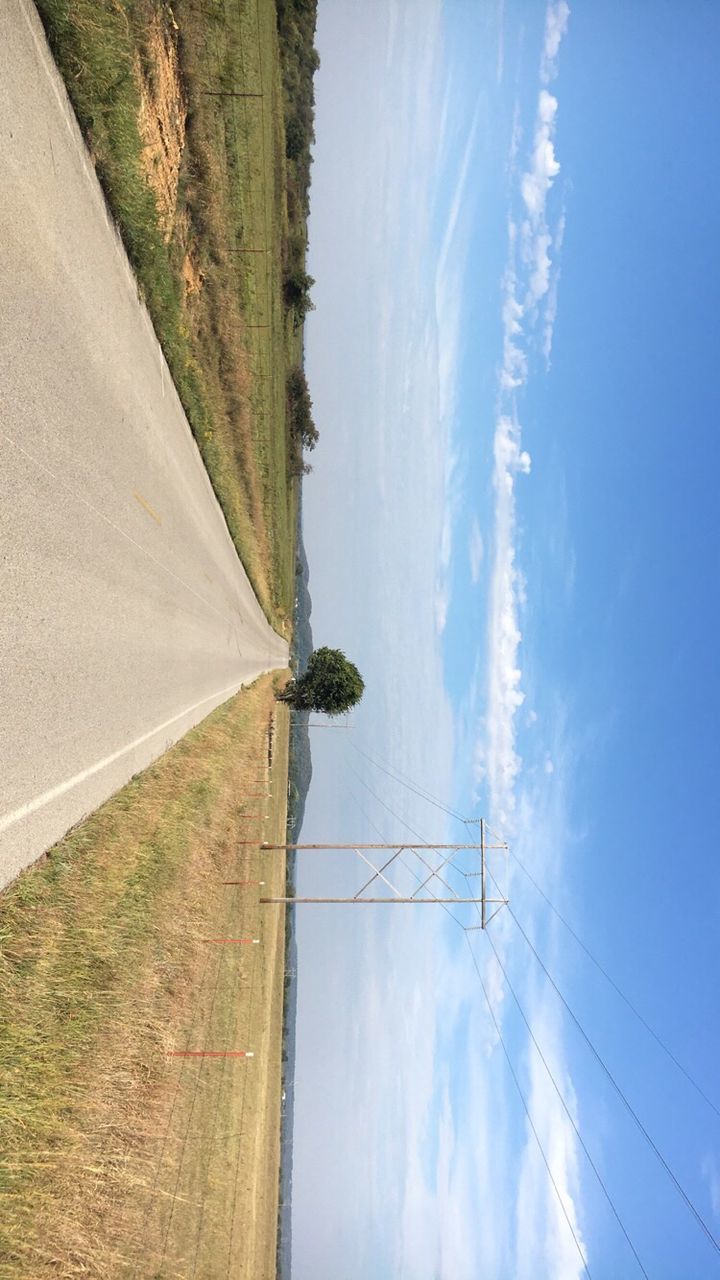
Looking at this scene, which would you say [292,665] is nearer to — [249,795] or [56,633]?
[249,795]

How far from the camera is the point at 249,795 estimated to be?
1201 inches

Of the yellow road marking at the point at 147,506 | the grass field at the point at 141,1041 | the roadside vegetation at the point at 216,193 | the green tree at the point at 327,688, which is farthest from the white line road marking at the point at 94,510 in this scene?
the green tree at the point at 327,688

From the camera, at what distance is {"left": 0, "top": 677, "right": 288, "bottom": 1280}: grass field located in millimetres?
10438

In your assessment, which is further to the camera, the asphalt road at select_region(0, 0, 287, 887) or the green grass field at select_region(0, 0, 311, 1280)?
the green grass field at select_region(0, 0, 311, 1280)

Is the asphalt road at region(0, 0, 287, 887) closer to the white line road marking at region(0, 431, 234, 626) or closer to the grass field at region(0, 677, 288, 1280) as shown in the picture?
the white line road marking at region(0, 431, 234, 626)

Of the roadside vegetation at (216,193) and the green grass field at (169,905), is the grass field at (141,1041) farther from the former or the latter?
the roadside vegetation at (216,193)

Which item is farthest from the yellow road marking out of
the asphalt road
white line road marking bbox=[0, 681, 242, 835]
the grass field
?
the grass field

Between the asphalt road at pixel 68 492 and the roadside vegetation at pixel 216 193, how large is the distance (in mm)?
1241

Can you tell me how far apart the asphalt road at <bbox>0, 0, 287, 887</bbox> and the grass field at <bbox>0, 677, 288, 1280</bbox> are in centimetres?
144

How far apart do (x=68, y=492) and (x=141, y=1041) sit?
11602 millimetres

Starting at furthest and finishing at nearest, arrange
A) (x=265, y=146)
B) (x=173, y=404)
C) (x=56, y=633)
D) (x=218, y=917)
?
(x=265, y=146), (x=218, y=917), (x=173, y=404), (x=56, y=633)

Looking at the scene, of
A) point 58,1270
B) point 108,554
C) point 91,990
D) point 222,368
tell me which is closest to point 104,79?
point 108,554

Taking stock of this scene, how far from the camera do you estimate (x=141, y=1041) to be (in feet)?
49.7

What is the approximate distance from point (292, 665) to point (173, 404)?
3907 centimetres
